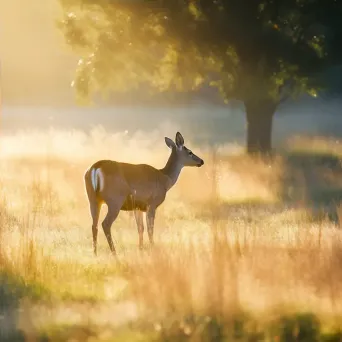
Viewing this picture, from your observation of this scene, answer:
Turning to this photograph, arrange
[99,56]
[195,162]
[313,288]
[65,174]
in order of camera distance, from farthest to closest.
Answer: [99,56]
[65,174]
[195,162]
[313,288]

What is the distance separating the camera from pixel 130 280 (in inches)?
320

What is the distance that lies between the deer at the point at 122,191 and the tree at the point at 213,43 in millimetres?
8252

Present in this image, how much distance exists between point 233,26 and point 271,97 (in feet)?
12.2

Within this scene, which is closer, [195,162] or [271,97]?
[195,162]

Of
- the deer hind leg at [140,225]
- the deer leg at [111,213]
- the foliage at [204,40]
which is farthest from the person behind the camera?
the foliage at [204,40]

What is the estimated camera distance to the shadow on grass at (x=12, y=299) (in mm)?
6730

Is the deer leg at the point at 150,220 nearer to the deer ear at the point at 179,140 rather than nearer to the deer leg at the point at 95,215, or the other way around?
the deer leg at the point at 95,215

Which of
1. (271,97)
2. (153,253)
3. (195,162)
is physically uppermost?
(271,97)

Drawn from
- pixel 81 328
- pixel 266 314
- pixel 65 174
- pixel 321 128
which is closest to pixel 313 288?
pixel 266 314

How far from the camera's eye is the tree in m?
19.0

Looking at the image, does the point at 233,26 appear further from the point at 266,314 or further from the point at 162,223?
the point at 266,314

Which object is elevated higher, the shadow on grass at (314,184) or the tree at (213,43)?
the tree at (213,43)

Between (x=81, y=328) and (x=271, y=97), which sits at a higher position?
(x=271, y=97)

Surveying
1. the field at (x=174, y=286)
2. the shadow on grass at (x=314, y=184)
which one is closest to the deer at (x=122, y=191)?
the field at (x=174, y=286)
